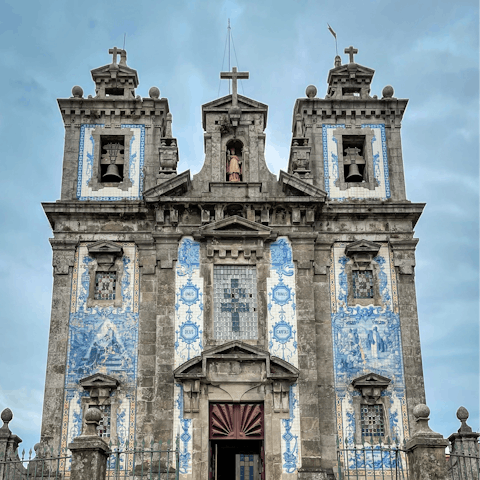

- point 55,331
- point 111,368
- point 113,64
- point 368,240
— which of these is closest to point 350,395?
point 368,240

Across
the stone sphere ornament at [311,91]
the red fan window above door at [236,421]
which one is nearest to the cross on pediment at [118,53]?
the stone sphere ornament at [311,91]

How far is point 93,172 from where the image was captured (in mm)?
26234

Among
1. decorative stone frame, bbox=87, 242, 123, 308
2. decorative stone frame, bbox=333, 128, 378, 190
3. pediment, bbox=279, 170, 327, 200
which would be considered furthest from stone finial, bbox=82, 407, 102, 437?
decorative stone frame, bbox=333, 128, 378, 190

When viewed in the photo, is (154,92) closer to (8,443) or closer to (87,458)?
(8,443)

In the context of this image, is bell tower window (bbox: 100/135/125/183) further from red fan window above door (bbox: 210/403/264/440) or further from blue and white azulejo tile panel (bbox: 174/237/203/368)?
red fan window above door (bbox: 210/403/264/440)

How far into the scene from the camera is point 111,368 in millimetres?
23422

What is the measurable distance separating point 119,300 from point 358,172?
345 inches

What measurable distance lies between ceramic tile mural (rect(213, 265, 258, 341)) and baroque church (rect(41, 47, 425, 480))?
4 centimetres

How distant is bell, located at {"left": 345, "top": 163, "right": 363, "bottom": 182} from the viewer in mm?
26395

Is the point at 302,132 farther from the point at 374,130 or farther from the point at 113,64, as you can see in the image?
the point at 113,64

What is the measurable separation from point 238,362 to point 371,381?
3856 millimetres

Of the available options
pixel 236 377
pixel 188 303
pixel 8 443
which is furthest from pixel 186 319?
pixel 8 443

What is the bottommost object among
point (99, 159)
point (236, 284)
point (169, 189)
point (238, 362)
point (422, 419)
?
point (422, 419)

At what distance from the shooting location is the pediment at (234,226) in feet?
80.3
